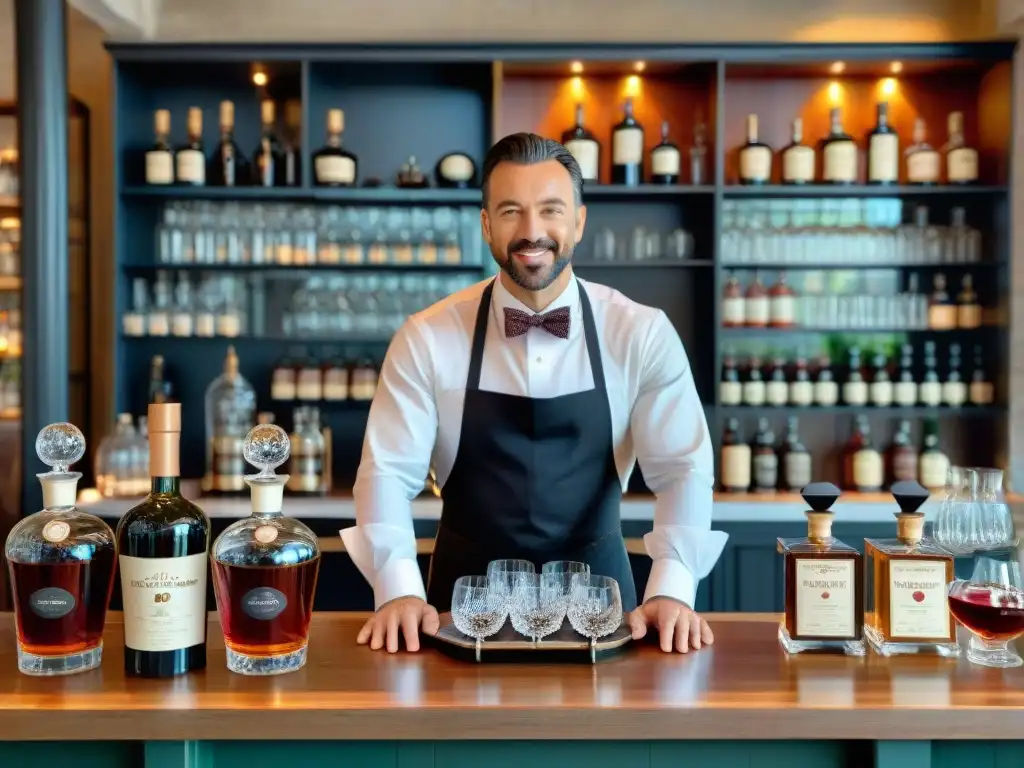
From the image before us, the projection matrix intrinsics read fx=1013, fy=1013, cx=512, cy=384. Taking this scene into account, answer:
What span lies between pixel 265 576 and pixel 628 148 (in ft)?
9.33

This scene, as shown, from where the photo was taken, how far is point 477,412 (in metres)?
2.08

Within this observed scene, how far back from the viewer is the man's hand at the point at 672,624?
1540 millimetres

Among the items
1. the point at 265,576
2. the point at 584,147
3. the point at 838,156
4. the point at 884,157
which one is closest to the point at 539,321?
the point at 265,576

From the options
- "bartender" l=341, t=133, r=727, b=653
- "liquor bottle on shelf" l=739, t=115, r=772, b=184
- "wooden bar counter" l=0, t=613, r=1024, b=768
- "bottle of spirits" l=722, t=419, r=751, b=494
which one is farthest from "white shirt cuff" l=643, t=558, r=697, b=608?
"liquor bottle on shelf" l=739, t=115, r=772, b=184

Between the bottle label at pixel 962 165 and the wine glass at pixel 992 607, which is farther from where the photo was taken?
the bottle label at pixel 962 165

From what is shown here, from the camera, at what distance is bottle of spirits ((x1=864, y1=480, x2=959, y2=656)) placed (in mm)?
Result: 1477

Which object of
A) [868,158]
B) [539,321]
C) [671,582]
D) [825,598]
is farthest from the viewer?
[868,158]

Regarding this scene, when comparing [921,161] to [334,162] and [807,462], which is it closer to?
[807,462]

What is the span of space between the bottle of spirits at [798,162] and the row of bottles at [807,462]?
3.01 ft

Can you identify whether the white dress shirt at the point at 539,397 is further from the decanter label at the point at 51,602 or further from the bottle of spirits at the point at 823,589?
the decanter label at the point at 51,602

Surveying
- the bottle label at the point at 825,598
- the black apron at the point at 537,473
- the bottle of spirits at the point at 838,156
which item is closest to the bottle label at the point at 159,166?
the black apron at the point at 537,473

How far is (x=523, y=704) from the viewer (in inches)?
50.7

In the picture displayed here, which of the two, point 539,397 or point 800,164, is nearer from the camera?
point 539,397

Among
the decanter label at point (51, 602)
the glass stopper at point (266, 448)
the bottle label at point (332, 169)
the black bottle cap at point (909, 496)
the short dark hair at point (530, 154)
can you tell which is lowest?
the decanter label at point (51, 602)
